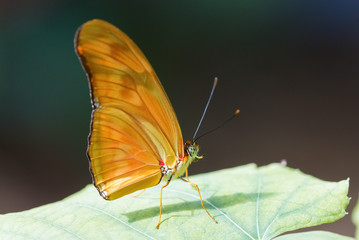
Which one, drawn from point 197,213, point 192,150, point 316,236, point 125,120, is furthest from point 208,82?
point 316,236

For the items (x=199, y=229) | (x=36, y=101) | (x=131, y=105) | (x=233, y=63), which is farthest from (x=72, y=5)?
(x=199, y=229)

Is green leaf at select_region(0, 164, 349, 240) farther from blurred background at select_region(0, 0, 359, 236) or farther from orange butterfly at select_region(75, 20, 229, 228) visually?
blurred background at select_region(0, 0, 359, 236)

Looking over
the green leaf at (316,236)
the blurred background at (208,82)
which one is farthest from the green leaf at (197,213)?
the blurred background at (208,82)

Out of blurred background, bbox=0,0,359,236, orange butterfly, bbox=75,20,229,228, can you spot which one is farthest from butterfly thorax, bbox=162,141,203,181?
blurred background, bbox=0,0,359,236

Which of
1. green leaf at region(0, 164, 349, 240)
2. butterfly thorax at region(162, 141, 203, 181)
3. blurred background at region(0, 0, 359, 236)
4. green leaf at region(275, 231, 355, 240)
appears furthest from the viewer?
blurred background at region(0, 0, 359, 236)

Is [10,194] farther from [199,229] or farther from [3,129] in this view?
[199,229]

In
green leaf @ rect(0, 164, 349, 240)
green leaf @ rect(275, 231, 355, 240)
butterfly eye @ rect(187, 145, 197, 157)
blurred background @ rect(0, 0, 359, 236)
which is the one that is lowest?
blurred background @ rect(0, 0, 359, 236)

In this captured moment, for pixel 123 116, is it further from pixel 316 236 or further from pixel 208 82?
pixel 208 82
